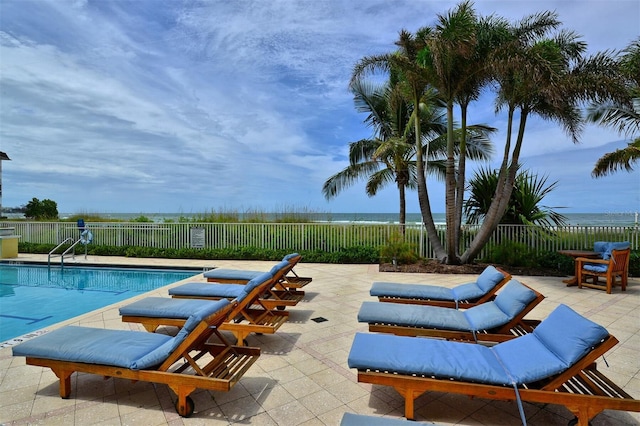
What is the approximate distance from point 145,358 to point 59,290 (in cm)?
704

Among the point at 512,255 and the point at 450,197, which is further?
the point at 512,255

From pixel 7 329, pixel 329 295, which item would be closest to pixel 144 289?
pixel 7 329

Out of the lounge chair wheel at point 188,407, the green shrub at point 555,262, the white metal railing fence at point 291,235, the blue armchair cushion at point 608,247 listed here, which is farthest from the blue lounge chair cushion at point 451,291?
the green shrub at point 555,262

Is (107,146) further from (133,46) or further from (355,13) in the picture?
(355,13)

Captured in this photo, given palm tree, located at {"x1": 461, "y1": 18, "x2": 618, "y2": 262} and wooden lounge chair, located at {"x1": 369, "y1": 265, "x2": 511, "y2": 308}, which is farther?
palm tree, located at {"x1": 461, "y1": 18, "x2": 618, "y2": 262}

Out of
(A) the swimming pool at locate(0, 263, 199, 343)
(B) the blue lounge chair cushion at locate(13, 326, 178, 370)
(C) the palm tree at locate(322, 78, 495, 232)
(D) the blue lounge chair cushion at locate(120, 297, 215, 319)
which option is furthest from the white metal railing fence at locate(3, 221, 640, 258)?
(B) the blue lounge chair cushion at locate(13, 326, 178, 370)

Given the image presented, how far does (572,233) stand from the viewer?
1016cm

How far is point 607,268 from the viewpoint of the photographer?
7.11m

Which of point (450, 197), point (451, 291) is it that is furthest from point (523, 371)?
point (450, 197)

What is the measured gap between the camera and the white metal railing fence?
399 inches

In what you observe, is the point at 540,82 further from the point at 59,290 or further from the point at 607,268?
the point at 59,290

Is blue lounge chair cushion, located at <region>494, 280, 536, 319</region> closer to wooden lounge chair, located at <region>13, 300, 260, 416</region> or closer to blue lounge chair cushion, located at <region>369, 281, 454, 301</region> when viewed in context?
blue lounge chair cushion, located at <region>369, 281, 454, 301</region>

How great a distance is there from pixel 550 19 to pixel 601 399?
10368mm

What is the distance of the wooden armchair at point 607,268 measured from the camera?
698cm
